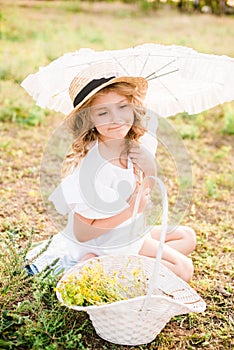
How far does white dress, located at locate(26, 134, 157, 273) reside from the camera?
262cm

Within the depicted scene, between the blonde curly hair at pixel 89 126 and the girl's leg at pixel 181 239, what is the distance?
60cm

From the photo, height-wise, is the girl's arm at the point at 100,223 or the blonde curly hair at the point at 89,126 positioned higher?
the blonde curly hair at the point at 89,126

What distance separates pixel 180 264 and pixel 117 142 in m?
0.75

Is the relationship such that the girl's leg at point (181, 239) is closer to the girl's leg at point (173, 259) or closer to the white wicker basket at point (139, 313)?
the girl's leg at point (173, 259)

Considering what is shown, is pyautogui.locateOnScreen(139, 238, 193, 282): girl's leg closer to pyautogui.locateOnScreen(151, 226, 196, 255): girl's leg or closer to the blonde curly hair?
pyautogui.locateOnScreen(151, 226, 196, 255): girl's leg

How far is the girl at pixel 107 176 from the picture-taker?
8.50 feet

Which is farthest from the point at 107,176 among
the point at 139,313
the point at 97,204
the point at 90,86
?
the point at 139,313

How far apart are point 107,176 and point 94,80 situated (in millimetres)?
490

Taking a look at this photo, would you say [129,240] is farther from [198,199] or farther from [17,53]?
[17,53]

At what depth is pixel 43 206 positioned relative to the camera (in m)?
3.74

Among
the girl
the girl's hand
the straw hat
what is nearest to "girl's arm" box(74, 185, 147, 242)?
the girl

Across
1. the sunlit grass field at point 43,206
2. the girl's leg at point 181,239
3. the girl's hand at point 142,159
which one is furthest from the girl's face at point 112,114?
the girl's leg at point 181,239

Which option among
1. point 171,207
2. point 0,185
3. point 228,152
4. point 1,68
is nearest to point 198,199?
point 171,207

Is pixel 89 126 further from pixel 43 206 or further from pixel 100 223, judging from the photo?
pixel 43 206
